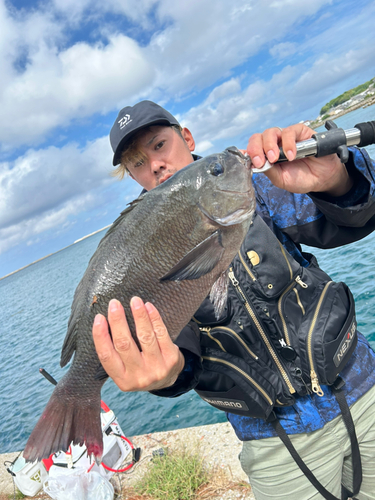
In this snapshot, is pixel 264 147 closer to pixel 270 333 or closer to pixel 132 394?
pixel 270 333

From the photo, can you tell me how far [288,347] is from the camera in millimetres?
2258

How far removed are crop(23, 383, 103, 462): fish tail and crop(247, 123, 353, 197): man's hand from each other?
1886mm

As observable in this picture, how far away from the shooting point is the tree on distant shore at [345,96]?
370 feet

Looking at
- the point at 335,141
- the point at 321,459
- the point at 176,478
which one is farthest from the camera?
the point at 176,478

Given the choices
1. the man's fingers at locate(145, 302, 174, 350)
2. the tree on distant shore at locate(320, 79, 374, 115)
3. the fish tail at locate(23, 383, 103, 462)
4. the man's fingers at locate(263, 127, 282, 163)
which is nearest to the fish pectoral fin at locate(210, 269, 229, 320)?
the man's fingers at locate(145, 302, 174, 350)

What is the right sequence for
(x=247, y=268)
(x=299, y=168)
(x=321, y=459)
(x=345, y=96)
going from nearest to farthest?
(x=299, y=168) < (x=321, y=459) < (x=247, y=268) < (x=345, y=96)

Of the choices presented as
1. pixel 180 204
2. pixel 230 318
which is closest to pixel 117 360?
pixel 230 318

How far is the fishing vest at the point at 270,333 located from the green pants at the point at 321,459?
1.00 ft

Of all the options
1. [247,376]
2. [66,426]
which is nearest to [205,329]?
[247,376]

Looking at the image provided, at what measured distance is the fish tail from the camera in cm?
208

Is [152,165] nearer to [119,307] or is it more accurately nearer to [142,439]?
[119,307]

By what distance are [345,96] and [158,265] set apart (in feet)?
465

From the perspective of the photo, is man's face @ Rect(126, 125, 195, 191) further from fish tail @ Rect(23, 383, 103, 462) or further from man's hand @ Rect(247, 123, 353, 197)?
fish tail @ Rect(23, 383, 103, 462)

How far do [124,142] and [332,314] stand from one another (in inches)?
89.7
